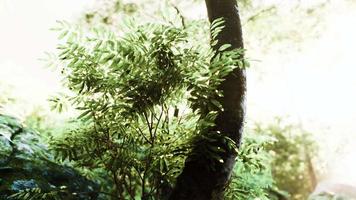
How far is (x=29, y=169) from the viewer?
214 inches

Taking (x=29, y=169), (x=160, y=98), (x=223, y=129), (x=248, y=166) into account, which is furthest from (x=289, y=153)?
(x=160, y=98)

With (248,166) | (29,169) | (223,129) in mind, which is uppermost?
(29,169)

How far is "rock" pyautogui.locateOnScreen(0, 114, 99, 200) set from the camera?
488 centimetres

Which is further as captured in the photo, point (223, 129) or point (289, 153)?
point (289, 153)

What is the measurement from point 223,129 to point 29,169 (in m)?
2.77

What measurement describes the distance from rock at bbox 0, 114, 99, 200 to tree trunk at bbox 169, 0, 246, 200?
1459mm

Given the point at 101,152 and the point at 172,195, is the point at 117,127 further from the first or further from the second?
the point at 172,195

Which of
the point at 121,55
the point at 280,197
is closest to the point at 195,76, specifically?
the point at 121,55

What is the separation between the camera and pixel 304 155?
19.2 meters

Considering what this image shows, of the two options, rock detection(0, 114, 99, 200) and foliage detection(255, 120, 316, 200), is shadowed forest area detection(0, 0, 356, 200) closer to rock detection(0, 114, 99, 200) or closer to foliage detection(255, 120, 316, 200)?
rock detection(0, 114, 99, 200)

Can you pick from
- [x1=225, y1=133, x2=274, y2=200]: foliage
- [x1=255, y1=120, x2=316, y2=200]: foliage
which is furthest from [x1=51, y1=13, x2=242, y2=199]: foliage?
[x1=255, y1=120, x2=316, y2=200]: foliage

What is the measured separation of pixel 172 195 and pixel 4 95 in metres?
7.59

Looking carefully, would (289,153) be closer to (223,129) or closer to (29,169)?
(29,169)

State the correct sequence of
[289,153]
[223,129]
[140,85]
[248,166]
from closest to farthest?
1. [140,85]
2. [223,129]
3. [248,166]
4. [289,153]
